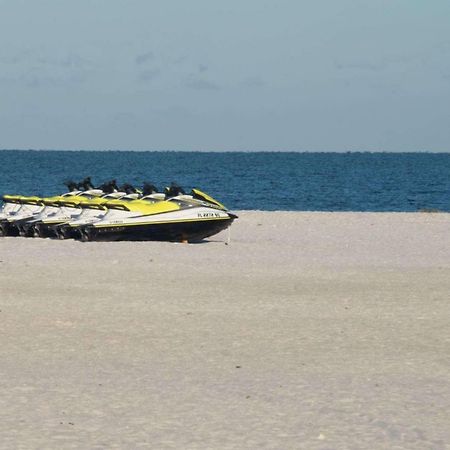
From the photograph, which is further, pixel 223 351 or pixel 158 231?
pixel 158 231

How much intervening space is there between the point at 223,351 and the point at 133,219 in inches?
588

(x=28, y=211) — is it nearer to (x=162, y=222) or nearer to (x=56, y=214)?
(x=56, y=214)

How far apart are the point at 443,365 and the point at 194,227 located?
15.9 metres

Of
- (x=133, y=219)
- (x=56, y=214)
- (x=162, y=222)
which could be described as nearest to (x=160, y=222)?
(x=162, y=222)

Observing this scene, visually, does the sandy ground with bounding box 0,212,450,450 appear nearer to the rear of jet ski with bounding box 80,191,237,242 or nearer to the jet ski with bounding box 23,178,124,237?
the rear of jet ski with bounding box 80,191,237,242

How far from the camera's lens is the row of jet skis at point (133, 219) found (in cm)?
2822

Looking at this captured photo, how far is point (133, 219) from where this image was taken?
2820 cm

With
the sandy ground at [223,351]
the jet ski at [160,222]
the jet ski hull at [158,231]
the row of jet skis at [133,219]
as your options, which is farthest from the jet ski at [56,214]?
the sandy ground at [223,351]

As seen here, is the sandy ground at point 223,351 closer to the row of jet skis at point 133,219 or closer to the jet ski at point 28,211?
the row of jet skis at point 133,219

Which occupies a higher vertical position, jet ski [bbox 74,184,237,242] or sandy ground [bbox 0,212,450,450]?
jet ski [bbox 74,184,237,242]

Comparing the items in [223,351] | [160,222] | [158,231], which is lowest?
[223,351]

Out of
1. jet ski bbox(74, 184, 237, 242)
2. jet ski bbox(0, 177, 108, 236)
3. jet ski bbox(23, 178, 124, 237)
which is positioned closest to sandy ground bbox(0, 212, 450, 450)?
jet ski bbox(74, 184, 237, 242)

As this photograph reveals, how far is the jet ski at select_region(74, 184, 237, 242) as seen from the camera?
28.2 meters

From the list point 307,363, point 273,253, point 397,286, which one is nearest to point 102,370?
point 307,363
